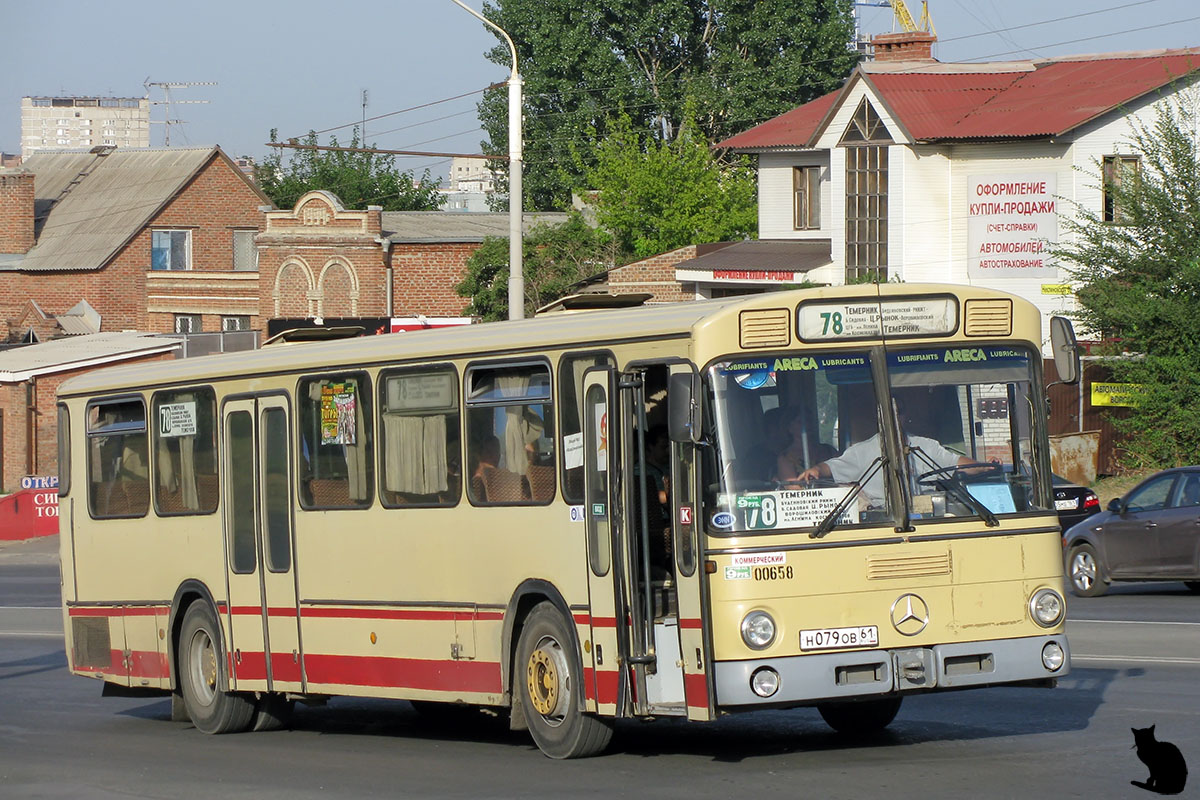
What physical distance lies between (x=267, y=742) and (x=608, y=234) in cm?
4985

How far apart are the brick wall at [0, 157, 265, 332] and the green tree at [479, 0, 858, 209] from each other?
14676mm

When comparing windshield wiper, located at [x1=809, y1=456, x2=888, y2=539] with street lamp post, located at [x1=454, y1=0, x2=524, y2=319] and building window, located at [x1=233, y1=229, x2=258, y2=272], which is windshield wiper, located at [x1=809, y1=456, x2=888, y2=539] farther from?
building window, located at [x1=233, y1=229, x2=258, y2=272]

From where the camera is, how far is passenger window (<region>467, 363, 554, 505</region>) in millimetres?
10734

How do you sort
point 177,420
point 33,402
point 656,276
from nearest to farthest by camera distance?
1. point 177,420
2. point 33,402
3. point 656,276

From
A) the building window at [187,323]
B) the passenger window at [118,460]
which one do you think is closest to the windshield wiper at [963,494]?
the passenger window at [118,460]

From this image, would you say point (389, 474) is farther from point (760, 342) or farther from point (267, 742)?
point (760, 342)

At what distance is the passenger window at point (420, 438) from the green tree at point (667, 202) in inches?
1997

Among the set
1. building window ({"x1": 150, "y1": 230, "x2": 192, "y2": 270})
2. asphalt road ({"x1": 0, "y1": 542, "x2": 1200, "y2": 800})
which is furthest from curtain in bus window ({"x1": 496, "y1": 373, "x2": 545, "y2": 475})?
building window ({"x1": 150, "y1": 230, "x2": 192, "y2": 270})

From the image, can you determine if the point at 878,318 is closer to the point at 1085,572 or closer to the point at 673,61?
the point at 1085,572

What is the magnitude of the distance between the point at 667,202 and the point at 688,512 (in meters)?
54.8

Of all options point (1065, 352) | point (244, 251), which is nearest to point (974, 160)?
point (1065, 352)

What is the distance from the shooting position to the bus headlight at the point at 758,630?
9289 millimetres

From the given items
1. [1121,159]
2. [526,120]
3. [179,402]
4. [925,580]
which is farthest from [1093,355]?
[526,120]

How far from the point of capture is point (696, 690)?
31.0 feet
